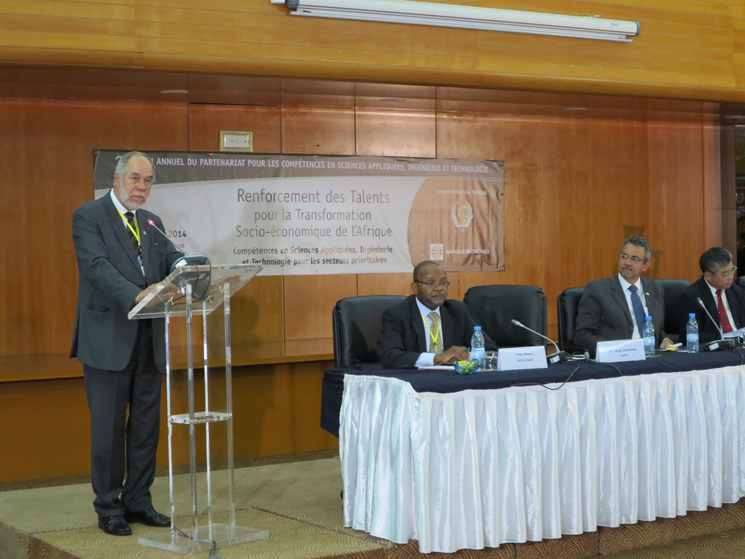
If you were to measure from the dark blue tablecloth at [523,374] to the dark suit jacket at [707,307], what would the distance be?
0.90 meters

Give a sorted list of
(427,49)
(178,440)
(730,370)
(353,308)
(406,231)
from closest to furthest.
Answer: (178,440)
(730,370)
(353,308)
(427,49)
(406,231)

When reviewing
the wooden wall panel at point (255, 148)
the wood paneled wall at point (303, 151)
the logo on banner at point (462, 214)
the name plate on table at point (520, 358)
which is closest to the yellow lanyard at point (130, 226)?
the name plate on table at point (520, 358)

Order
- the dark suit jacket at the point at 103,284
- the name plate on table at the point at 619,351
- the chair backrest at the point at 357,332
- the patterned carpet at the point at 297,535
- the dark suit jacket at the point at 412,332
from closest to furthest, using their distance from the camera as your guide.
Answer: the patterned carpet at the point at 297,535
the dark suit jacket at the point at 103,284
the name plate on table at the point at 619,351
the dark suit jacket at the point at 412,332
the chair backrest at the point at 357,332

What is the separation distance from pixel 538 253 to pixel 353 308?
304 cm

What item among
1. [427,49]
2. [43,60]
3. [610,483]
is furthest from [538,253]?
[43,60]

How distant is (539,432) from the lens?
11.6 ft

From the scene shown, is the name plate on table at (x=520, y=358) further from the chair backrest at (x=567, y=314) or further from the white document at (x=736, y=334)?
the white document at (x=736, y=334)

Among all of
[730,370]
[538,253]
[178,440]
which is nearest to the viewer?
[178,440]

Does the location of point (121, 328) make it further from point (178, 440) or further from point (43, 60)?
point (43, 60)

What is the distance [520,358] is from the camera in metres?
3.75

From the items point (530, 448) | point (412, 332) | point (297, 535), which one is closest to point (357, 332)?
point (412, 332)

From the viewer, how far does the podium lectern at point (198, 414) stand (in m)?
3.32

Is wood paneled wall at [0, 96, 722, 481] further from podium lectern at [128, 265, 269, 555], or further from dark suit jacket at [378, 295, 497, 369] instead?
podium lectern at [128, 265, 269, 555]

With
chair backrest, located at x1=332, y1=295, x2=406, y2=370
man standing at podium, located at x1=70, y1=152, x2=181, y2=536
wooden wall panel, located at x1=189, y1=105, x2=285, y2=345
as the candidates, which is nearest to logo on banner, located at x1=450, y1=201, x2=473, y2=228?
wooden wall panel, located at x1=189, y1=105, x2=285, y2=345
